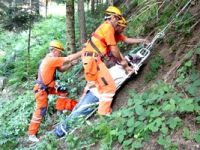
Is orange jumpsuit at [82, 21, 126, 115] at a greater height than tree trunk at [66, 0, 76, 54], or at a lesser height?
lesser

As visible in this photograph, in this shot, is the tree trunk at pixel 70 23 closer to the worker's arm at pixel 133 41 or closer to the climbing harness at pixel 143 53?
the worker's arm at pixel 133 41

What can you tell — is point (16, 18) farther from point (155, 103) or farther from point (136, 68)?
point (155, 103)

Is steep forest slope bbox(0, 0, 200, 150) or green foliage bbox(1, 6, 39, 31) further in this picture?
green foliage bbox(1, 6, 39, 31)

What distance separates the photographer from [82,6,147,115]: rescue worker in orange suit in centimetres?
761

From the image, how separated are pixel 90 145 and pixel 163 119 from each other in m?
1.62

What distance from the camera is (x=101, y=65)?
7.75 metres

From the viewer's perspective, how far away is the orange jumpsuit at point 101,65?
25.0 ft

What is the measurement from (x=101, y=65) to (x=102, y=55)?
0.22 meters

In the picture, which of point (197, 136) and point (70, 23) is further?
point (70, 23)

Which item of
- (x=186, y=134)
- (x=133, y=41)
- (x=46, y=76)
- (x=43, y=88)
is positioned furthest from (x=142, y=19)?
(x=186, y=134)

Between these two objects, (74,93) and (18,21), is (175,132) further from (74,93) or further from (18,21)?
(18,21)

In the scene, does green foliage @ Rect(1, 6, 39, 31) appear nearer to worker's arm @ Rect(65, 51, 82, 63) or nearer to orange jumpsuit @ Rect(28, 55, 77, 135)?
orange jumpsuit @ Rect(28, 55, 77, 135)

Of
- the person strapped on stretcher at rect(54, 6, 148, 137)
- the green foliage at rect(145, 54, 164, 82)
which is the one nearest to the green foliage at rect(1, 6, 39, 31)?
the person strapped on stretcher at rect(54, 6, 148, 137)

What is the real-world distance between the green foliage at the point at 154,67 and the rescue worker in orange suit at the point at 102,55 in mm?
386
